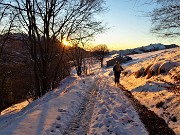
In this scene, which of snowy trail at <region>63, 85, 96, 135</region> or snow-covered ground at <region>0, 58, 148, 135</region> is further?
snowy trail at <region>63, 85, 96, 135</region>

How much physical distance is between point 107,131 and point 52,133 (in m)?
1.66

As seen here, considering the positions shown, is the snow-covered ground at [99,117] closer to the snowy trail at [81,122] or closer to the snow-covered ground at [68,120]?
the snow-covered ground at [68,120]

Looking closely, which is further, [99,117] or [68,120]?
[99,117]

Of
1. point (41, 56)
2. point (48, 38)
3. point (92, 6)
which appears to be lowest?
point (41, 56)

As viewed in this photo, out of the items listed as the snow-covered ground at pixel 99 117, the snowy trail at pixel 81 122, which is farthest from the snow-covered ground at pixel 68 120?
the snowy trail at pixel 81 122

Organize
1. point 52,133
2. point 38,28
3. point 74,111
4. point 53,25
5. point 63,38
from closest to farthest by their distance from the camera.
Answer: point 52,133, point 74,111, point 38,28, point 53,25, point 63,38

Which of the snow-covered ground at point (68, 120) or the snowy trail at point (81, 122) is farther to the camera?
the snowy trail at point (81, 122)

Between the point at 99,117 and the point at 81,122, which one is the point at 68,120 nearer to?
the point at 81,122

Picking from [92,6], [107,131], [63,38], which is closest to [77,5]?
[92,6]

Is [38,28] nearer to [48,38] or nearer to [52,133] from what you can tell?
[48,38]

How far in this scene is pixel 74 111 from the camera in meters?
10.2

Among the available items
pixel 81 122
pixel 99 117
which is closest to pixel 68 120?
pixel 81 122

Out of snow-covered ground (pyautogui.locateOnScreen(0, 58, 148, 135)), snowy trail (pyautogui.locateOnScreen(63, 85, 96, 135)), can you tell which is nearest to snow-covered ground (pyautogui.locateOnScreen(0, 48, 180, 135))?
snow-covered ground (pyautogui.locateOnScreen(0, 58, 148, 135))

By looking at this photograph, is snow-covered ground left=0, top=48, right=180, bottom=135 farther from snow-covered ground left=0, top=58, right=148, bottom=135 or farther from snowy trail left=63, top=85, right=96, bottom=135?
snowy trail left=63, top=85, right=96, bottom=135
